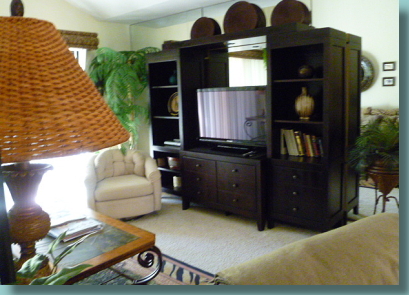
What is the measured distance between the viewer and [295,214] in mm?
3230

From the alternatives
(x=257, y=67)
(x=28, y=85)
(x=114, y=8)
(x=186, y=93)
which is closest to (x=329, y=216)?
(x=257, y=67)

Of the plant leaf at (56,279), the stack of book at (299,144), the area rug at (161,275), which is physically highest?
the plant leaf at (56,279)

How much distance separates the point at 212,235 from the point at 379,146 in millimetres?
1610

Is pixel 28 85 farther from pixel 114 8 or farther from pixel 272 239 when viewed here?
pixel 114 8

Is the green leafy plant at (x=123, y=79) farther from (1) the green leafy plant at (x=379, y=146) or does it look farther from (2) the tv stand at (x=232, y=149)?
(1) the green leafy plant at (x=379, y=146)

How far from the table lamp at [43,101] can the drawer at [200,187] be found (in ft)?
9.80

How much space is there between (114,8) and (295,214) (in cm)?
312

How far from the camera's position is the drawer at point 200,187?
3752mm

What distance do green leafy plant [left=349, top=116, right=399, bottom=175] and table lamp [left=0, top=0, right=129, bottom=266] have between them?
2.72 meters

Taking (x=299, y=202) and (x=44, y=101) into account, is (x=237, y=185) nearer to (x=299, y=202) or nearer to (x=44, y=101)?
(x=299, y=202)

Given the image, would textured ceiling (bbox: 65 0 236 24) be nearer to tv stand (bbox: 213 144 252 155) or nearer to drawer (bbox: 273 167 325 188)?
tv stand (bbox: 213 144 252 155)

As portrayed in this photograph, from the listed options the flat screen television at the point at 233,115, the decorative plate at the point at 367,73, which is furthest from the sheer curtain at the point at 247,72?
the decorative plate at the point at 367,73

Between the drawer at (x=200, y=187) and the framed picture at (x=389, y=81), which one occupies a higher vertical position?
the framed picture at (x=389, y=81)

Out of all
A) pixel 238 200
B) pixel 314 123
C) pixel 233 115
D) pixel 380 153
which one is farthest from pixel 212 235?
pixel 380 153
